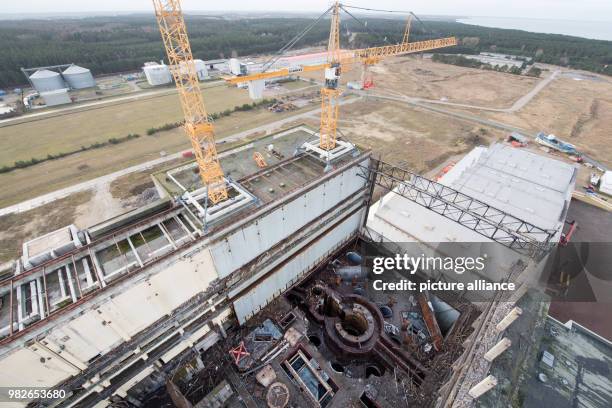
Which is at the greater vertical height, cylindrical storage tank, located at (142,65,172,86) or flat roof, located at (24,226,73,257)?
flat roof, located at (24,226,73,257)

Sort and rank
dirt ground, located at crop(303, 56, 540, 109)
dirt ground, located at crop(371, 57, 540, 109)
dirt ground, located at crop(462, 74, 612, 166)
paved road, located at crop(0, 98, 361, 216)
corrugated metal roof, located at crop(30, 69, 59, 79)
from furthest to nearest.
→ 1. corrugated metal roof, located at crop(30, 69, 59, 79)
2. dirt ground, located at crop(303, 56, 540, 109)
3. dirt ground, located at crop(371, 57, 540, 109)
4. dirt ground, located at crop(462, 74, 612, 166)
5. paved road, located at crop(0, 98, 361, 216)

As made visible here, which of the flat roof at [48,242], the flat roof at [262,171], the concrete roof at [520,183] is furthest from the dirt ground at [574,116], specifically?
the flat roof at [48,242]

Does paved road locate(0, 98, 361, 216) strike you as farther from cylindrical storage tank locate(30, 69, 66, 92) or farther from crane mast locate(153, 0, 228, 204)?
cylindrical storage tank locate(30, 69, 66, 92)

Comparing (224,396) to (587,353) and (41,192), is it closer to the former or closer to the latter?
(587,353)

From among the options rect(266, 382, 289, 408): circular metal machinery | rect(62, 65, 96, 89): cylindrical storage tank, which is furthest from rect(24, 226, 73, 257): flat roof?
rect(62, 65, 96, 89): cylindrical storage tank

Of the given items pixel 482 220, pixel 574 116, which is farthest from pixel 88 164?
pixel 574 116

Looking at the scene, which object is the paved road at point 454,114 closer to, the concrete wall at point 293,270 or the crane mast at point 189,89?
the concrete wall at point 293,270
